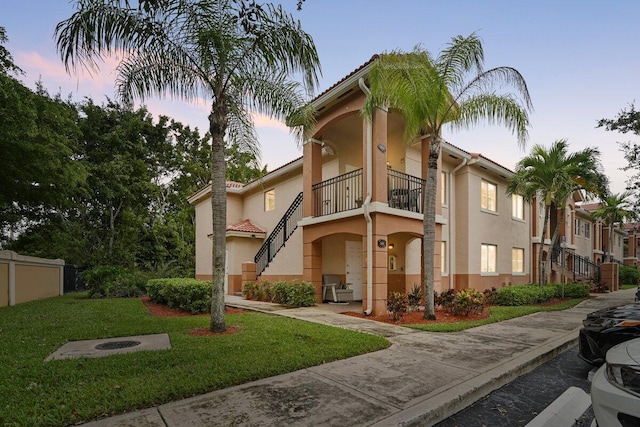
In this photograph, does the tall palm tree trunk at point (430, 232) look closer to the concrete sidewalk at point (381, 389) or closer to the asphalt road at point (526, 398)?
the concrete sidewalk at point (381, 389)

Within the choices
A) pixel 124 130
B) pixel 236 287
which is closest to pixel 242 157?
pixel 236 287

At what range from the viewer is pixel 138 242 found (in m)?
25.2

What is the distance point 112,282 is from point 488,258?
17090mm

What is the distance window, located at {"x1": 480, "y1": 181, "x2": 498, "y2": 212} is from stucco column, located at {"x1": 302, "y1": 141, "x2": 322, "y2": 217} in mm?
8590

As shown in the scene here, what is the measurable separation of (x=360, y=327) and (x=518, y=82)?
744 cm

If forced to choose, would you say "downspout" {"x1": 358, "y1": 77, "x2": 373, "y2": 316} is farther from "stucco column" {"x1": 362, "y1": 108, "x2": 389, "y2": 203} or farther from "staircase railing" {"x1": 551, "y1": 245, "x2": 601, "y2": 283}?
"staircase railing" {"x1": 551, "y1": 245, "x2": 601, "y2": 283}

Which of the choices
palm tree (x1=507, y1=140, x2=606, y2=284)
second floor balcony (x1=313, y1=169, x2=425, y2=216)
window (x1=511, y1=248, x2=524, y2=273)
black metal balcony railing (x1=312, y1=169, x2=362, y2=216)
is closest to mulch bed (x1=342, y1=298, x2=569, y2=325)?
second floor balcony (x1=313, y1=169, x2=425, y2=216)

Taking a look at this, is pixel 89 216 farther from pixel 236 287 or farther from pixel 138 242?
pixel 236 287

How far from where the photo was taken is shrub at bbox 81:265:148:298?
15212mm

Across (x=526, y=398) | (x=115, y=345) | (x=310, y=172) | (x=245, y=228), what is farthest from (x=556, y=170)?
(x=115, y=345)

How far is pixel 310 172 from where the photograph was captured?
12.9 metres

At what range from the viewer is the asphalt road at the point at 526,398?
3916 millimetres

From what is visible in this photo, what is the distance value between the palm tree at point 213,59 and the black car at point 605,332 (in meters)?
6.39

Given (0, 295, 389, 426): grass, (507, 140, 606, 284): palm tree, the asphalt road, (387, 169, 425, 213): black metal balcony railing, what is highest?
(507, 140, 606, 284): palm tree
